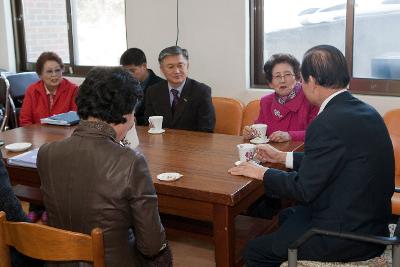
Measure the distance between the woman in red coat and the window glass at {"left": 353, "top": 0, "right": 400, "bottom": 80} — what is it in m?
2.00

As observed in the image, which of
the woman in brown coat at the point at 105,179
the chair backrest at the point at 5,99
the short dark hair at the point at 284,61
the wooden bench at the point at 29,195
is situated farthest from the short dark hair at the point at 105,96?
the chair backrest at the point at 5,99

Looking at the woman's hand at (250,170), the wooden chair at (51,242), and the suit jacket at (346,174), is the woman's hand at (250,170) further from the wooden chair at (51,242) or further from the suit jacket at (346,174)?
the wooden chair at (51,242)

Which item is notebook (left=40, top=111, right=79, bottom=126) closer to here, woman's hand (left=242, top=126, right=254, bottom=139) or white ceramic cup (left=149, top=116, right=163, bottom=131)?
white ceramic cup (left=149, top=116, right=163, bottom=131)

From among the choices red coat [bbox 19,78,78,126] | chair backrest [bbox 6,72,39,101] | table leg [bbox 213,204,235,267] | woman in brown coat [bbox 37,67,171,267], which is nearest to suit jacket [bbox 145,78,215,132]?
red coat [bbox 19,78,78,126]

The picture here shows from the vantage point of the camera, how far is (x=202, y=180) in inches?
76.9

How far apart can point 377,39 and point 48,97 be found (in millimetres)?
2310

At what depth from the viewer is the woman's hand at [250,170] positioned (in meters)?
1.91

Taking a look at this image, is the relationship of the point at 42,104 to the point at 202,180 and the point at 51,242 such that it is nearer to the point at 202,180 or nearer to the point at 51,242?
the point at 202,180

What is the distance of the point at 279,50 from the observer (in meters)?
3.88

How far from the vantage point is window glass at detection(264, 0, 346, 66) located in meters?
3.55

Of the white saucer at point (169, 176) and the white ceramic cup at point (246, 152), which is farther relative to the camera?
the white ceramic cup at point (246, 152)

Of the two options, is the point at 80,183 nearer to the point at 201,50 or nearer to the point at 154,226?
the point at 154,226

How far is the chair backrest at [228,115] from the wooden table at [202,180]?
2.32 ft

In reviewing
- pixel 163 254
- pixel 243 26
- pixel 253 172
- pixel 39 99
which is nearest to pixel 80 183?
pixel 163 254
